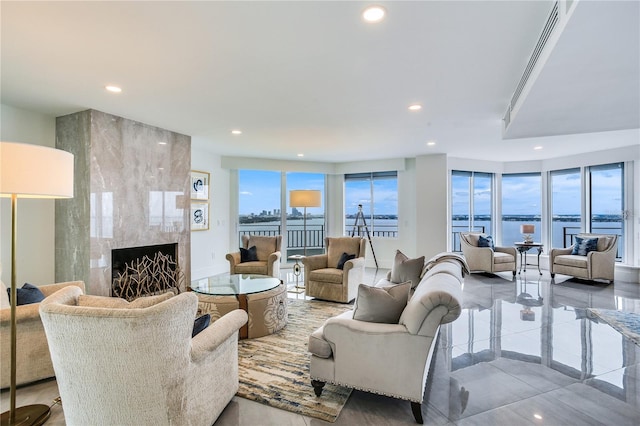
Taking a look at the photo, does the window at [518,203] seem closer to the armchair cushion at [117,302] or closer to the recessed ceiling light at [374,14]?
the recessed ceiling light at [374,14]

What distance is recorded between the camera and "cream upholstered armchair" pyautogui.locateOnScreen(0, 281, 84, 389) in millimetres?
2385

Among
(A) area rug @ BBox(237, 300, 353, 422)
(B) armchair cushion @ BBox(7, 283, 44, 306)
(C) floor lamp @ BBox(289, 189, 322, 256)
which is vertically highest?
(C) floor lamp @ BBox(289, 189, 322, 256)

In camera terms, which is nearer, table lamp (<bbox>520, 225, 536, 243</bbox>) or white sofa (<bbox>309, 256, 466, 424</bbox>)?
white sofa (<bbox>309, 256, 466, 424</bbox>)

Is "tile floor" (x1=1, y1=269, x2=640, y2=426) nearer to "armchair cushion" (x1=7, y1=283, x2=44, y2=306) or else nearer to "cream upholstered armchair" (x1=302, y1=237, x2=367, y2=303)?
"armchair cushion" (x1=7, y1=283, x2=44, y2=306)

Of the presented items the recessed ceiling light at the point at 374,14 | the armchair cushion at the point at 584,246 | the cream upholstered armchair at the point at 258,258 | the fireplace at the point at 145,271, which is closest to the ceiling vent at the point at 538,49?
the recessed ceiling light at the point at 374,14

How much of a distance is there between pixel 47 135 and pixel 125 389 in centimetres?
412

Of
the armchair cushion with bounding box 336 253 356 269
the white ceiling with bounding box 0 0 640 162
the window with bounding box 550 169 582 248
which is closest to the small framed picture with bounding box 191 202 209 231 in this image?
the white ceiling with bounding box 0 0 640 162

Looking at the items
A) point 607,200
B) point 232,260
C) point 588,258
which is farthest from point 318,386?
point 607,200

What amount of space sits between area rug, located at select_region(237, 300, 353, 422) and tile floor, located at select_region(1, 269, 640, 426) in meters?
0.07

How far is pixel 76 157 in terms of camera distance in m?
4.00

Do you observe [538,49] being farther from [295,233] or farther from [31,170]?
[295,233]

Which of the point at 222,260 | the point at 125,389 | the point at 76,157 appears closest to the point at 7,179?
the point at 125,389

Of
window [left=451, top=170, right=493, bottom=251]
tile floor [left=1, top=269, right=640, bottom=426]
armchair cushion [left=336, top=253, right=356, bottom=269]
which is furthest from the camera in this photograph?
window [left=451, top=170, right=493, bottom=251]

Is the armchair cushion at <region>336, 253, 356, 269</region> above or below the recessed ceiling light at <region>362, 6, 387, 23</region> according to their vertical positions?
below
